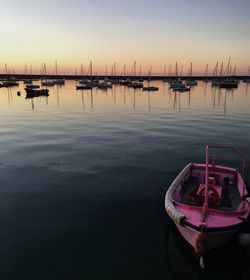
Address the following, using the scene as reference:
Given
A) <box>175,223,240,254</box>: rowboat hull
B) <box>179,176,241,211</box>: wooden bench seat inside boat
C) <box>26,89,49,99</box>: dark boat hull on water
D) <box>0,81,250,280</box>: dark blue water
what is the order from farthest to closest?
1. <box>26,89,49,99</box>: dark boat hull on water
2. <box>179,176,241,211</box>: wooden bench seat inside boat
3. <box>0,81,250,280</box>: dark blue water
4. <box>175,223,240,254</box>: rowboat hull

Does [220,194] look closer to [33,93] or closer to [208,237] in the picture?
[208,237]

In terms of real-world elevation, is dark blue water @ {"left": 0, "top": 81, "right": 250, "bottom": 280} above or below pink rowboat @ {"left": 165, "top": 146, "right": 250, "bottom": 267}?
below

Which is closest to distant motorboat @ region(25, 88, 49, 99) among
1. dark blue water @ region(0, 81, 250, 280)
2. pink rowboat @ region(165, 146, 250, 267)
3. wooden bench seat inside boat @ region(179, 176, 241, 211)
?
dark blue water @ region(0, 81, 250, 280)

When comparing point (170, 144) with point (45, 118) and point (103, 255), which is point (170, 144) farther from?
point (45, 118)

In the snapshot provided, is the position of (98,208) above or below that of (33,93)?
below

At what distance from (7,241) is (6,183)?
22.9ft

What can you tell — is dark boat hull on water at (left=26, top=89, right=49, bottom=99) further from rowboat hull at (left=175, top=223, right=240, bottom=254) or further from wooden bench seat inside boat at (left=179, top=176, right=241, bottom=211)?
rowboat hull at (left=175, top=223, right=240, bottom=254)

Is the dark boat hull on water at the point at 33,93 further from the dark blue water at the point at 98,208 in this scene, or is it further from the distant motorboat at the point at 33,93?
the dark blue water at the point at 98,208

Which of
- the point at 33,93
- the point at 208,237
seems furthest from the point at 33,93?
the point at 208,237

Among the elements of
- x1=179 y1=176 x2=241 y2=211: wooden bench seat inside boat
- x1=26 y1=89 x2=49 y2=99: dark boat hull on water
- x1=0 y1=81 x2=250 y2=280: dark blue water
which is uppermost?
x1=26 y1=89 x2=49 y2=99: dark boat hull on water

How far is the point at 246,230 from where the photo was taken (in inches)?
508

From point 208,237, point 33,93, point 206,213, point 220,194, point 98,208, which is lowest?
point 98,208

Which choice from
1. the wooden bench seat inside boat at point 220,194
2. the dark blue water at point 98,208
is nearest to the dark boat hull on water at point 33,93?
the dark blue water at point 98,208

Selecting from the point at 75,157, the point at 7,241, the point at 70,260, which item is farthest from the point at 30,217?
the point at 75,157
